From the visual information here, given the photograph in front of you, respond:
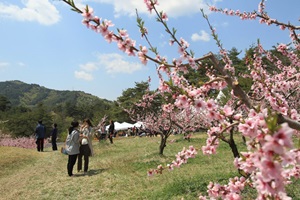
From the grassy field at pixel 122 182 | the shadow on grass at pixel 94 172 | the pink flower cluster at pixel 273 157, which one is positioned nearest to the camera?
the pink flower cluster at pixel 273 157

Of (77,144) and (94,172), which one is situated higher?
(77,144)

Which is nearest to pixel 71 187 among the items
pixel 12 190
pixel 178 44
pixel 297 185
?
pixel 12 190

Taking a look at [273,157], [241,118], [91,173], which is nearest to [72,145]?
[91,173]

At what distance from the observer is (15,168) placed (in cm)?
1285

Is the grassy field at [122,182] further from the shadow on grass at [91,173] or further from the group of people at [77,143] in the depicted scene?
the group of people at [77,143]

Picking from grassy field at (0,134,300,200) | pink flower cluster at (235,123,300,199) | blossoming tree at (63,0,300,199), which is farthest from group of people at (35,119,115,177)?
pink flower cluster at (235,123,300,199)

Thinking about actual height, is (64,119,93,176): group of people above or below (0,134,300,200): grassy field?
above

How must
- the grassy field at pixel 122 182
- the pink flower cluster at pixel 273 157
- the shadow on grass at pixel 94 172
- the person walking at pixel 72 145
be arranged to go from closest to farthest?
the pink flower cluster at pixel 273 157 → the grassy field at pixel 122 182 → the person walking at pixel 72 145 → the shadow on grass at pixel 94 172

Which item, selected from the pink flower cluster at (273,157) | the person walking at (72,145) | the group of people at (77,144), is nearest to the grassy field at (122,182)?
the group of people at (77,144)

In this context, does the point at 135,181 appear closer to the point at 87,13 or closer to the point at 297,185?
the point at 297,185

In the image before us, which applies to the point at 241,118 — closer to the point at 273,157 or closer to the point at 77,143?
the point at 273,157

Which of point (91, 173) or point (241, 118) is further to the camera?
point (91, 173)

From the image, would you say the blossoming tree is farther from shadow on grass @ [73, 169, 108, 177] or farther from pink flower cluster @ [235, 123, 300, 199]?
shadow on grass @ [73, 169, 108, 177]

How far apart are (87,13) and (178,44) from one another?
1071mm
